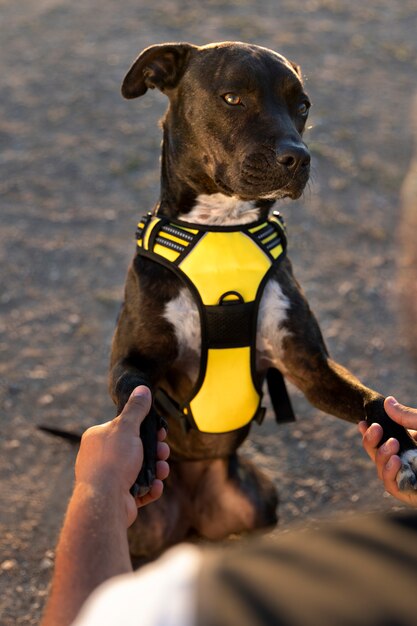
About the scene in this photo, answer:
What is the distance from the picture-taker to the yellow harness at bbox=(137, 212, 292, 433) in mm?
2943

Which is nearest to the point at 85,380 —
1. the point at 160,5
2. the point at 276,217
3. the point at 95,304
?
the point at 95,304

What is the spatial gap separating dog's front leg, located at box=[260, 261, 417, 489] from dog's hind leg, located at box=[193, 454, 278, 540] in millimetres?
647

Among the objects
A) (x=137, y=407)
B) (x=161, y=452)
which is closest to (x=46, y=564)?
(x=161, y=452)

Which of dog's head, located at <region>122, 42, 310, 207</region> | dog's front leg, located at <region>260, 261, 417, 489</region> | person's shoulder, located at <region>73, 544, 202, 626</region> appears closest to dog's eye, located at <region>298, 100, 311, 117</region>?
dog's head, located at <region>122, 42, 310, 207</region>

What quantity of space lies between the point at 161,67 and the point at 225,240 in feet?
2.67

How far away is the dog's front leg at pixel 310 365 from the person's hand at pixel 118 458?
802mm

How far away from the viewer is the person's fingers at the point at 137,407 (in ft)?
7.57

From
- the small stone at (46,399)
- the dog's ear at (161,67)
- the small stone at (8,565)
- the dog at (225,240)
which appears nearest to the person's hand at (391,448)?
the dog at (225,240)

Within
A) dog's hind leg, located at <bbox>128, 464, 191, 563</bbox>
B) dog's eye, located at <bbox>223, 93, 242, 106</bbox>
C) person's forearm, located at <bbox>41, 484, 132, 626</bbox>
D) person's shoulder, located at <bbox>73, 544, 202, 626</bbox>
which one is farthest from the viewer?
dog's hind leg, located at <bbox>128, 464, 191, 563</bbox>

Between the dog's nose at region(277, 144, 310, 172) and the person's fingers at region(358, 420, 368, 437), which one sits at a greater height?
the dog's nose at region(277, 144, 310, 172)

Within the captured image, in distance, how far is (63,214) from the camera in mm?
5902

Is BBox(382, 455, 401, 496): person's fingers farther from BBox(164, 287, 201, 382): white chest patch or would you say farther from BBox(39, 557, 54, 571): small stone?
BBox(39, 557, 54, 571): small stone

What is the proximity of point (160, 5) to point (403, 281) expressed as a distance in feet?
17.7

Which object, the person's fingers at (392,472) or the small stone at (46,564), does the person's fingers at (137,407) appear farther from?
the small stone at (46,564)
